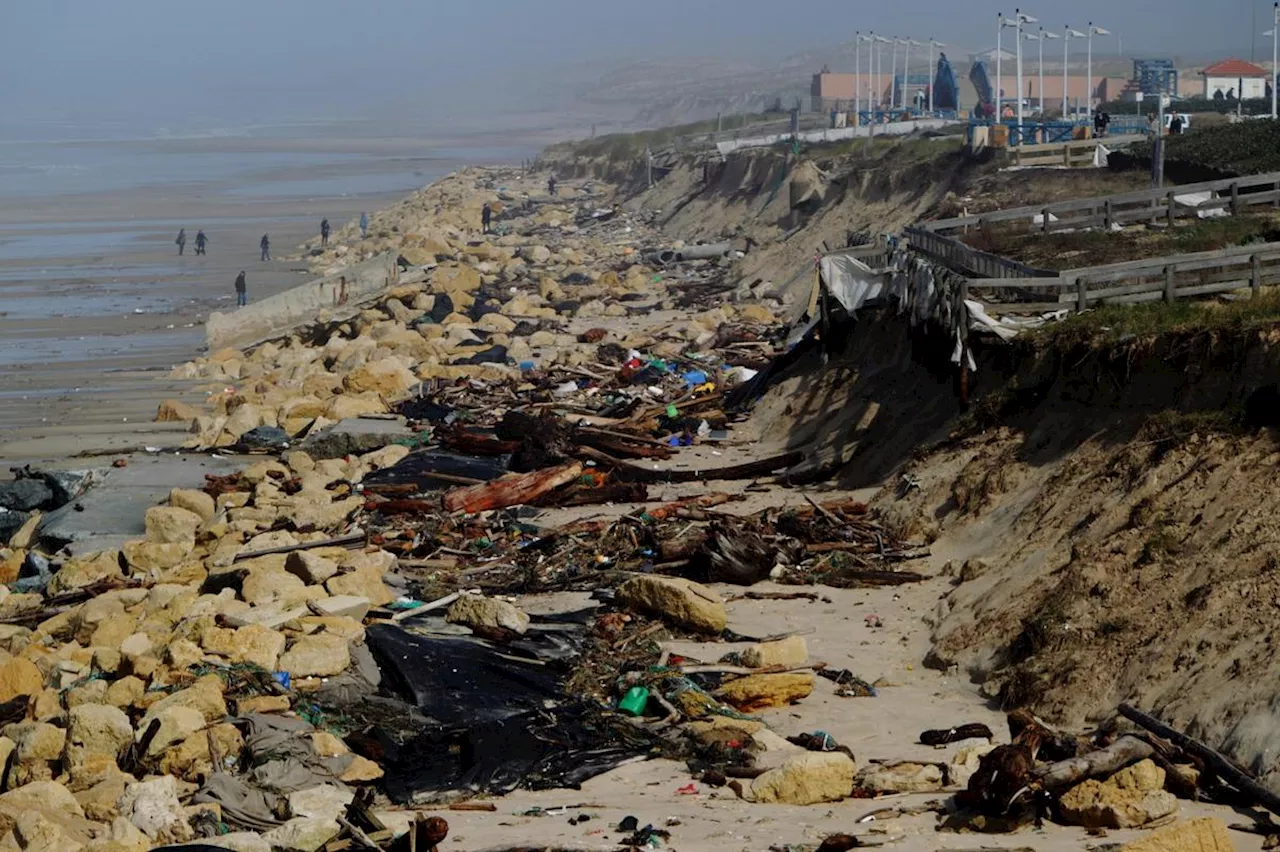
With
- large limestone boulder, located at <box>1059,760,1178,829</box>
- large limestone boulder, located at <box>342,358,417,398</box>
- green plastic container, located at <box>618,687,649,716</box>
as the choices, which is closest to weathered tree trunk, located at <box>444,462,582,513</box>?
green plastic container, located at <box>618,687,649,716</box>

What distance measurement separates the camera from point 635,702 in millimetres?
12047

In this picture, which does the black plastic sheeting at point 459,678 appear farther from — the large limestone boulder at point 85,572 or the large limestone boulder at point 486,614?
the large limestone boulder at point 85,572

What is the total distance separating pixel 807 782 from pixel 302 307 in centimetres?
2927

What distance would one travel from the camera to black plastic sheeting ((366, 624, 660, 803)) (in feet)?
35.9

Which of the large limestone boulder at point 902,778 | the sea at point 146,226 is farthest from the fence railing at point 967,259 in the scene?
the sea at point 146,226

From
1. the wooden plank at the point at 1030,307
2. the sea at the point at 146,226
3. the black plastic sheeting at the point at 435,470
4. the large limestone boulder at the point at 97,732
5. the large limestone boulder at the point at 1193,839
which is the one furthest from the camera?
the sea at the point at 146,226

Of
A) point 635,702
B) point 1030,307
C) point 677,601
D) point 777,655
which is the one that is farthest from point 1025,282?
point 635,702

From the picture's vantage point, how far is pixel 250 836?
376 inches

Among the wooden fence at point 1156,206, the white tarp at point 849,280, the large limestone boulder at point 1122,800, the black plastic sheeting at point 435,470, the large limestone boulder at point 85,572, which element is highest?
the wooden fence at point 1156,206

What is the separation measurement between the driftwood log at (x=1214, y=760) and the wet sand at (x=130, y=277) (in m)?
17.2

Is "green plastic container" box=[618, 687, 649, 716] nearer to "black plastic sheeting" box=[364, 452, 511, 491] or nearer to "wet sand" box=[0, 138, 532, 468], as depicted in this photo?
"black plastic sheeting" box=[364, 452, 511, 491]

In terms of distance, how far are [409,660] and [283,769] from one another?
2.16 meters

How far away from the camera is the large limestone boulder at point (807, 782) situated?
392 inches

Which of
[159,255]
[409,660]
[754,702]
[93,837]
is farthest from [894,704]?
[159,255]
